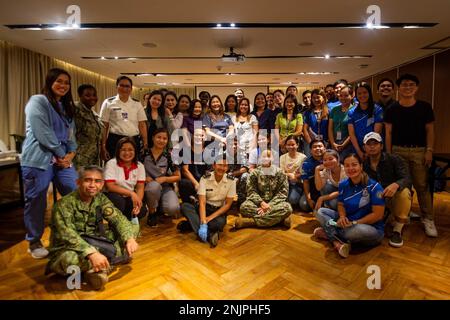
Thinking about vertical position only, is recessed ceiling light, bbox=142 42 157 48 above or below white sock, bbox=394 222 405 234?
above

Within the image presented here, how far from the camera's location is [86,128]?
113 inches

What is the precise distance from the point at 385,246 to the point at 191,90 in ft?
31.4

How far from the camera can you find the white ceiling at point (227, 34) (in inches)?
121

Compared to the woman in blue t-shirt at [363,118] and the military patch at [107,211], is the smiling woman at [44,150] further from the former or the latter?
the woman in blue t-shirt at [363,118]

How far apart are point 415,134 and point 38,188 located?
3258mm

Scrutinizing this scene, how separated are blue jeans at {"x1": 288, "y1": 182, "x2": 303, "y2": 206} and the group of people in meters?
0.02

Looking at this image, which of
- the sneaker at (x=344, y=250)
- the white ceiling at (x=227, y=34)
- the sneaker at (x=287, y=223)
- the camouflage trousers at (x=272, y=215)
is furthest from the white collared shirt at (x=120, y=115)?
the sneaker at (x=344, y=250)

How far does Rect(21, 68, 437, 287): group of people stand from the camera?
197 cm

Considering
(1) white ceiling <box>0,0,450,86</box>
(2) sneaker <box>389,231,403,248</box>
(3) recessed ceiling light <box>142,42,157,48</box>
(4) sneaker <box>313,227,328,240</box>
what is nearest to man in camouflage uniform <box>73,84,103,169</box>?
(1) white ceiling <box>0,0,450,86</box>

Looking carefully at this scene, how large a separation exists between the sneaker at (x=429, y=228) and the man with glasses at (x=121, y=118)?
2930mm

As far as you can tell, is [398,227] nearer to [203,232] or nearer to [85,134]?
[203,232]

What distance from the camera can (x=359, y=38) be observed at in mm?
4277

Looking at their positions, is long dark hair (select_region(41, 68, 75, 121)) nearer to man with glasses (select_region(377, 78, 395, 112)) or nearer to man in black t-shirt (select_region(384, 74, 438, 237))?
man in black t-shirt (select_region(384, 74, 438, 237))
